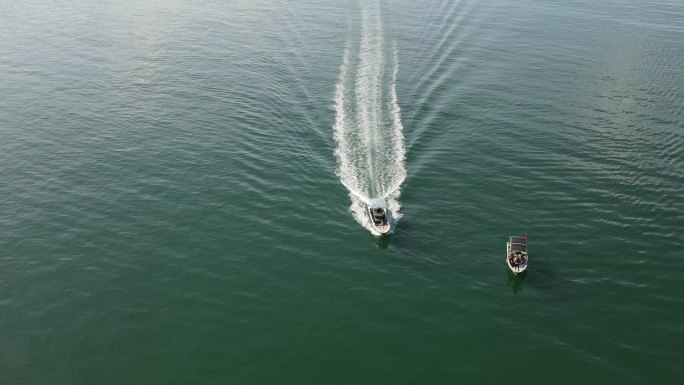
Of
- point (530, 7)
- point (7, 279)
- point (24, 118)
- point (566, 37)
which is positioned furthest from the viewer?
point (530, 7)

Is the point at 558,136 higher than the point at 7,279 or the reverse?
higher

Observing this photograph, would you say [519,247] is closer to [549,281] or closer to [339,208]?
[549,281]

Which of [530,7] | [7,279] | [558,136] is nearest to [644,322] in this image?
[558,136]

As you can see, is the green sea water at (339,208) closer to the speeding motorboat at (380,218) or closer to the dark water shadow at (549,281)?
the dark water shadow at (549,281)

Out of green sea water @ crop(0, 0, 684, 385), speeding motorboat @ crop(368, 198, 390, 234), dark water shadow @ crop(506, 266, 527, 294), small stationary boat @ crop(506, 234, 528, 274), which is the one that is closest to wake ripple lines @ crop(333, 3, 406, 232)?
green sea water @ crop(0, 0, 684, 385)

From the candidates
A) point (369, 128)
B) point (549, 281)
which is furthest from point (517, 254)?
point (369, 128)

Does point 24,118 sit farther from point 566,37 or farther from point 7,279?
point 566,37

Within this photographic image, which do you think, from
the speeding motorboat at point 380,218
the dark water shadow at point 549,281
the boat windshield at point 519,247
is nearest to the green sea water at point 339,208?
the dark water shadow at point 549,281

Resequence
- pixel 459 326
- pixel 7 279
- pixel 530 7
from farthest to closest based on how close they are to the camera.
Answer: pixel 530 7 < pixel 7 279 < pixel 459 326
